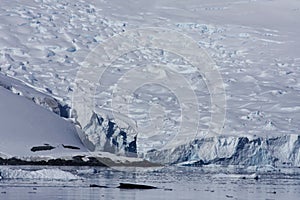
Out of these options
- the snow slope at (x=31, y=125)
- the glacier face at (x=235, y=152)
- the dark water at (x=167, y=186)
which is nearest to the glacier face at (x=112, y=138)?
the snow slope at (x=31, y=125)

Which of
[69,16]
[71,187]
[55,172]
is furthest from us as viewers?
[69,16]

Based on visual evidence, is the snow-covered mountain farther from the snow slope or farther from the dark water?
the dark water

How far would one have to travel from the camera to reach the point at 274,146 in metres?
48.2

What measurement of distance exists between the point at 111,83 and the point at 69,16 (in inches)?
449

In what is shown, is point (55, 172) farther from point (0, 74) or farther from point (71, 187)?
point (0, 74)

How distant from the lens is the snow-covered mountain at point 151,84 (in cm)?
4803

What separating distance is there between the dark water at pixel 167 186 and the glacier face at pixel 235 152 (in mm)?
7337

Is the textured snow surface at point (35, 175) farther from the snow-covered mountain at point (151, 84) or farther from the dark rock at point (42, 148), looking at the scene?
the dark rock at point (42, 148)

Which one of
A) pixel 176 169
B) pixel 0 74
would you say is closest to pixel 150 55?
pixel 0 74

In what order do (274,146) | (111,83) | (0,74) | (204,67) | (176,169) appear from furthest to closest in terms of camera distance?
(204,67) → (111,83) → (0,74) → (274,146) → (176,169)

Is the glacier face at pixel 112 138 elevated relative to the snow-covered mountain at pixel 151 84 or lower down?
lower down

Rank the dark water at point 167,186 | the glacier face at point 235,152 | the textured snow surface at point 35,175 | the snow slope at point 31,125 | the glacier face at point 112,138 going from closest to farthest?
1. the dark water at point 167,186
2. the textured snow surface at point 35,175
3. the glacier face at point 235,152
4. the snow slope at point 31,125
5. the glacier face at point 112,138

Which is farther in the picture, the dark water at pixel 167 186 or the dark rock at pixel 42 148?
the dark rock at pixel 42 148

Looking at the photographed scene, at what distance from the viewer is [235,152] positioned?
155 ft
